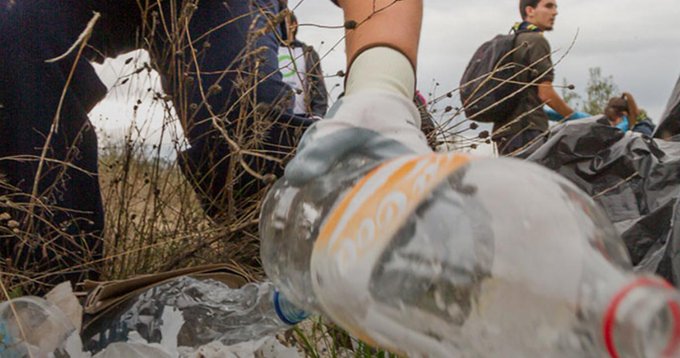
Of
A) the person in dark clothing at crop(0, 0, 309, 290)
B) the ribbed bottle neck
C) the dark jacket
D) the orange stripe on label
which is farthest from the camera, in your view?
the dark jacket

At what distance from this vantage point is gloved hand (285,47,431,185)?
1256 millimetres

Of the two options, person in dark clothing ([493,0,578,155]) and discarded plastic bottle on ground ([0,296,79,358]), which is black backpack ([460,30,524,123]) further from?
discarded plastic bottle on ground ([0,296,79,358])

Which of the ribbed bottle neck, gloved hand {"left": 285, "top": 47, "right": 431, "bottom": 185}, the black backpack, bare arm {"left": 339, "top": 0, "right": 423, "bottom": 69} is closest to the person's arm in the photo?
the black backpack

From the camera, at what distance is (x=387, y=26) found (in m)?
1.49

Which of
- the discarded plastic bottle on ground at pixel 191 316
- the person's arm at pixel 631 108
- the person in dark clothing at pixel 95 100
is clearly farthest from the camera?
the person's arm at pixel 631 108

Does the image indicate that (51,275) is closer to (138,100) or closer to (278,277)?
(138,100)

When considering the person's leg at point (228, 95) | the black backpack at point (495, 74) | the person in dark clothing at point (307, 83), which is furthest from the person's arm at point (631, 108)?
the person's leg at point (228, 95)

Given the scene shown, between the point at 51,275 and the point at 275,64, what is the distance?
2.15ft

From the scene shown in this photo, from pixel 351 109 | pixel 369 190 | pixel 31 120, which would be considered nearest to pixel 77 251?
pixel 31 120

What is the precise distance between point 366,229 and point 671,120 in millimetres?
1485

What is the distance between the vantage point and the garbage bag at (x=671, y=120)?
227 centimetres

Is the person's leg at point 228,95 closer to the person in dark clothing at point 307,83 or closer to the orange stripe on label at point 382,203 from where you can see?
the person in dark clothing at point 307,83

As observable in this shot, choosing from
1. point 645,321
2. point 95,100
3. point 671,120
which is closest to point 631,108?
point 671,120

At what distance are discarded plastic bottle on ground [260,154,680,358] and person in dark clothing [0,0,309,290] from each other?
2.80 ft
